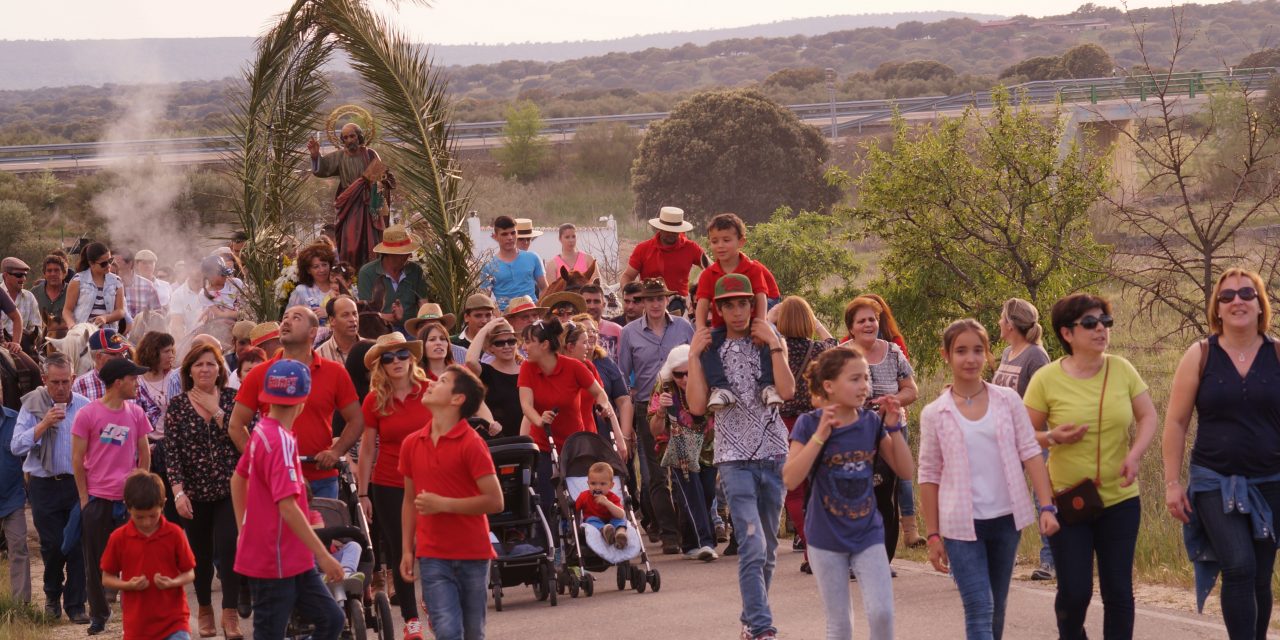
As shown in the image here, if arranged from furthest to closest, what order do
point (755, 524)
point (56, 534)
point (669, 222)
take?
point (669, 222) < point (56, 534) < point (755, 524)

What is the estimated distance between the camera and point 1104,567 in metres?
7.43

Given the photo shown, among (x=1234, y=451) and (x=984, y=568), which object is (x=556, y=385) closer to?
(x=984, y=568)

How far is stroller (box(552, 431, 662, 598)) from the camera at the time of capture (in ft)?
35.0

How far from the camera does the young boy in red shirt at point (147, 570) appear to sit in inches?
329

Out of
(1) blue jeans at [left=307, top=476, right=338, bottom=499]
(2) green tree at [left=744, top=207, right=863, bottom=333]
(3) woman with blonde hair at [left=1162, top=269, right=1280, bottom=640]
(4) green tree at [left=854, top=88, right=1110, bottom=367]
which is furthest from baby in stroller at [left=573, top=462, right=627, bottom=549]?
(2) green tree at [left=744, top=207, right=863, bottom=333]

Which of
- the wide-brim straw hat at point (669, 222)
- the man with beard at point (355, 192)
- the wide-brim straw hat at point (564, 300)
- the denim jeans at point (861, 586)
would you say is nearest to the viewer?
the denim jeans at point (861, 586)

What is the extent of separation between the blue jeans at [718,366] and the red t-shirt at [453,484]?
60.9 inches

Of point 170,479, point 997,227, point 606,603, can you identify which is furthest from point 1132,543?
point 997,227

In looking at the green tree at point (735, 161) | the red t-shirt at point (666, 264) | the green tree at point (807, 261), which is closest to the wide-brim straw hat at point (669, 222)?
the red t-shirt at point (666, 264)

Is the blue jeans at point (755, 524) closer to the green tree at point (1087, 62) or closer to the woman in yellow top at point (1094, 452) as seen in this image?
the woman in yellow top at point (1094, 452)

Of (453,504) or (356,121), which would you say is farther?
(356,121)

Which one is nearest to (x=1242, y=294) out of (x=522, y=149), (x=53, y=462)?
(x=53, y=462)

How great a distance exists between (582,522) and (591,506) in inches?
5.1

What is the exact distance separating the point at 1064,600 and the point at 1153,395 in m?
13.5
